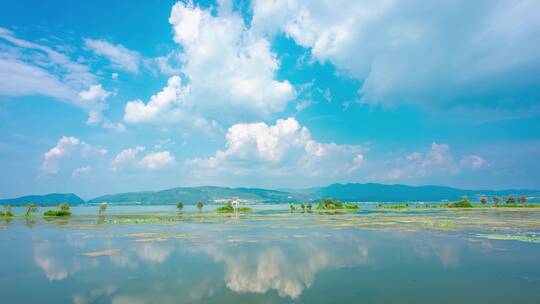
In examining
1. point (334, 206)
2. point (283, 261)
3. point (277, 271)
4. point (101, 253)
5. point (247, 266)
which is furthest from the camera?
point (334, 206)

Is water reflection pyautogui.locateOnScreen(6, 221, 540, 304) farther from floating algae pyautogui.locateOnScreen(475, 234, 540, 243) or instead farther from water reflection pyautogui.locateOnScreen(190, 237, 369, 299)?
floating algae pyautogui.locateOnScreen(475, 234, 540, 243)

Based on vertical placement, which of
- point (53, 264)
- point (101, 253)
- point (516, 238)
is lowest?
point (53, 264)

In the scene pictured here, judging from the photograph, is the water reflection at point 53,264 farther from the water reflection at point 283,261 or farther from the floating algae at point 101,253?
the water reflection at point 283,261

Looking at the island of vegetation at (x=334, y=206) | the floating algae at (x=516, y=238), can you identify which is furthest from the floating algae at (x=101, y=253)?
the island of vegetation at (x=334, y=206)

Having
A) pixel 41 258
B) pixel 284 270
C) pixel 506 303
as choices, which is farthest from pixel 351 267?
pixel 41 258

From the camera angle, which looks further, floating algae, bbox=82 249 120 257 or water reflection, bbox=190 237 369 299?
floating algae, bbox=82 249 120 257

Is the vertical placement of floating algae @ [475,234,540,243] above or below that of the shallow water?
above

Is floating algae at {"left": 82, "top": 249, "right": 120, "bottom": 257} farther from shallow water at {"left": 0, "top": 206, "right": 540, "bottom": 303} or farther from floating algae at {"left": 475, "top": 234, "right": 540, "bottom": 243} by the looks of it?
floating algae at {"left": 475, "top": 234, "right": 540, "bottom": 243}

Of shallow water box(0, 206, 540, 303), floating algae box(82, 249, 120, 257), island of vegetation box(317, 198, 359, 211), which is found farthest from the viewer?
island of vegetation box(317, 198, 359, 211)

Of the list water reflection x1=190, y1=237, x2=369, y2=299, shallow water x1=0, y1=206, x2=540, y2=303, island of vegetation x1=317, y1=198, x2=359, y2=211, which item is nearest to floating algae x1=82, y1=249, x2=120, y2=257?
shallow water x1=0, y1=206, x2=540, y2=303

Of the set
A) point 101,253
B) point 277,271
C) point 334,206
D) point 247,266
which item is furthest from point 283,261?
point 334,206

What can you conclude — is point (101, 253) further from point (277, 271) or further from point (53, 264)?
point (277, 271)

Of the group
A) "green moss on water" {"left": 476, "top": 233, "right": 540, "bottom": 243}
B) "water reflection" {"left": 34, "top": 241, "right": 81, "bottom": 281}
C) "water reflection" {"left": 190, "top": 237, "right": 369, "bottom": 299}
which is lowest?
"water reflection" {"left": 34, "top": 241, "right": 81, "bottom": 281}

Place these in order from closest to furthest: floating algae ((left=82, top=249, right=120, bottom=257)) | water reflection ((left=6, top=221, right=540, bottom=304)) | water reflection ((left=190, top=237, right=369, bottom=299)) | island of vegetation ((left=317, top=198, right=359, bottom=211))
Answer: water reflection ((left=6, top=221, right=540, bottom=304)) → water reflection ((left=190, top=237, right=369, bottom=299)) → floating algae ((left=82, top=249, right=120, bottom=257)) → island of vegetation ((left=317, top=198, right=359, bottom=211))
